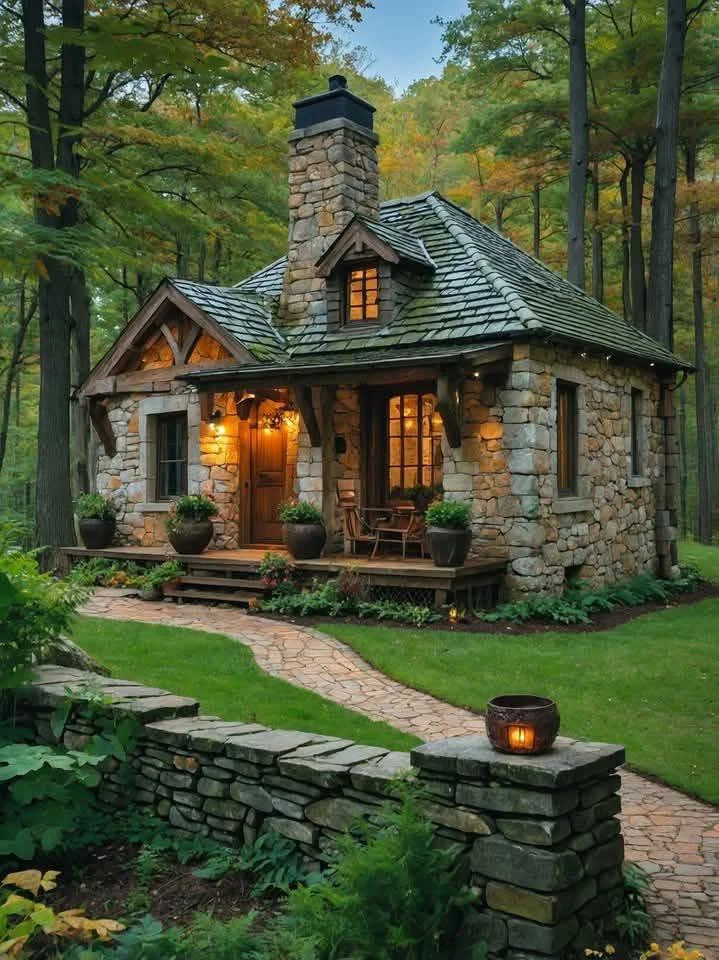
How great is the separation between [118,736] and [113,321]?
862 inches

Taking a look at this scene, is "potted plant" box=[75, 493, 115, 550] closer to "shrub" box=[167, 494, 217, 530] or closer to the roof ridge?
"shrub" box=[167, 494, 217, 530]

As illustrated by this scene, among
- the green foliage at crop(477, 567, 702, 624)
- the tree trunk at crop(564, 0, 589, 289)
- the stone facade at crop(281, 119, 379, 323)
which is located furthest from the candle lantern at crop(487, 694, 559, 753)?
the tree trunk at crop(564, 0, 589, 289)

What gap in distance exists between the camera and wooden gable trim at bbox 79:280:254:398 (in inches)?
479

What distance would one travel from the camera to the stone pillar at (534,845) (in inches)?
123

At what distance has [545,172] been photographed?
19172mm

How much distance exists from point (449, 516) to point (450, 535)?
221mm

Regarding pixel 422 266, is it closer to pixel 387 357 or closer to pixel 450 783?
pixel 387 357

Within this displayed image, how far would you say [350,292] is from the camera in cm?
1234

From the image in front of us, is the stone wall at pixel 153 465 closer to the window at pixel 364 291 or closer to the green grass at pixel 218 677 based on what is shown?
the window at pixel 364 291

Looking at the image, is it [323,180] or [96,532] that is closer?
[323,180]

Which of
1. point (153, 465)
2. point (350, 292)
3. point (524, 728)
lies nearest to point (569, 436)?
point (350, 292)

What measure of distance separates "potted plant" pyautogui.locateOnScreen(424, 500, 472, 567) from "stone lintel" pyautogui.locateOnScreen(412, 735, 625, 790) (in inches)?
244

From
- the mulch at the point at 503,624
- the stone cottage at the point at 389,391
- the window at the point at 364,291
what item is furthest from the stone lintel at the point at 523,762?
the window at the point at 364,291

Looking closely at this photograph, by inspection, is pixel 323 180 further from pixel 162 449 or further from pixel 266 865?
pixel 266 865
